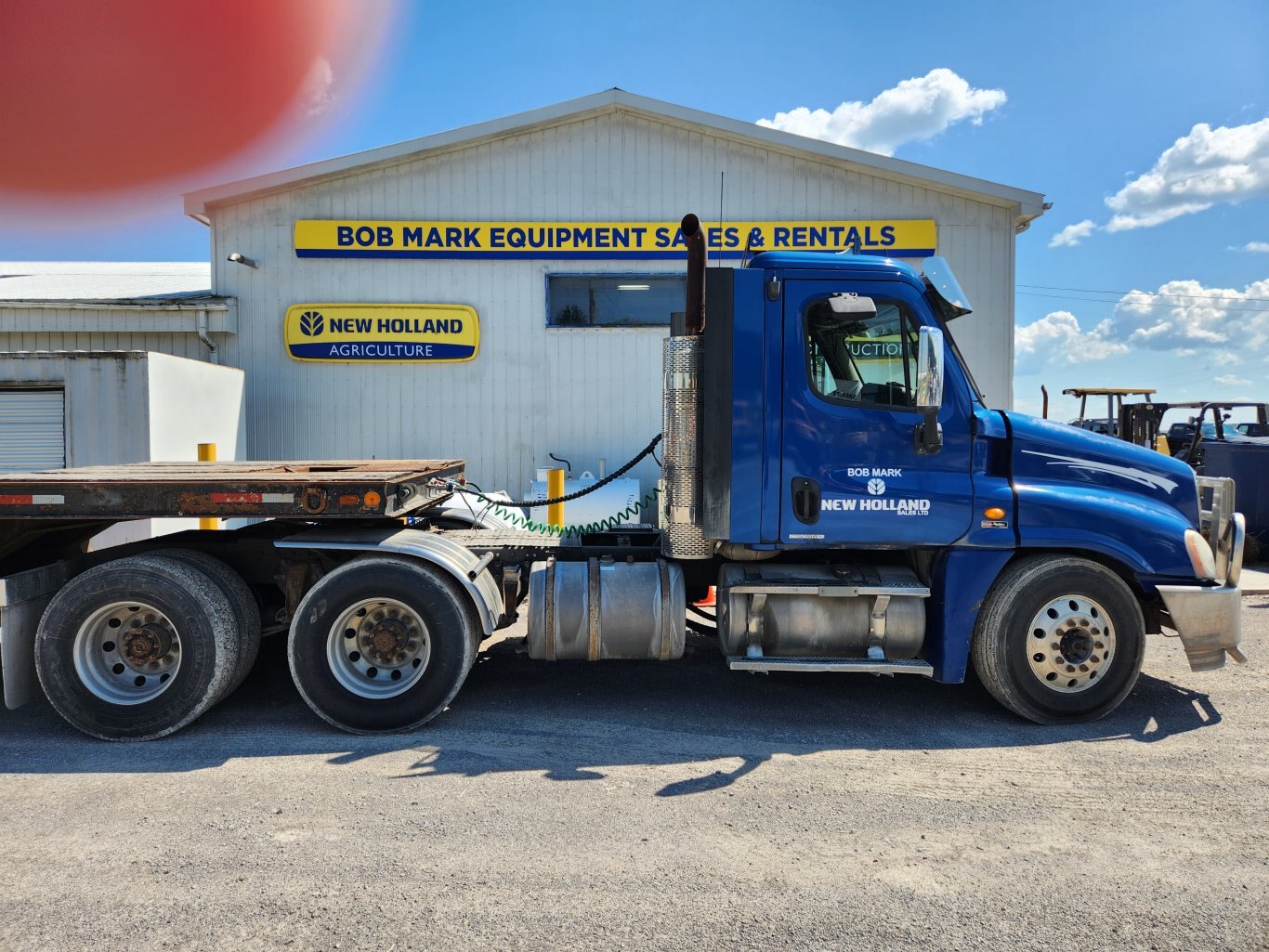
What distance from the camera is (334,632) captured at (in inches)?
181

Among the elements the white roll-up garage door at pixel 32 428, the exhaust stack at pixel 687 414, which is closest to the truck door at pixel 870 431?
the exhaust stack at pixel 687 414

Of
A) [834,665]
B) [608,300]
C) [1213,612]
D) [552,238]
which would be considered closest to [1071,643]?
[1213,612]

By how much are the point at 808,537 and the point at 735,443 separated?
755 mm

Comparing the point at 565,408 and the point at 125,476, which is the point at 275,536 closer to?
the point at 125,476

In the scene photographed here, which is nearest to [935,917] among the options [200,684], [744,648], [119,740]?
[744,648]

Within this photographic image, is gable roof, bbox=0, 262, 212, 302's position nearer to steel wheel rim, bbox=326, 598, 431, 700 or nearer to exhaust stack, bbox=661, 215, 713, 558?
steel wheel rim, bbox=326, 598, 431, 700

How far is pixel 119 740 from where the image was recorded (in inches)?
177

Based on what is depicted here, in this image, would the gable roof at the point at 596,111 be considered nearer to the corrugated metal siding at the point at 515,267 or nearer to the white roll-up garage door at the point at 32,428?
the corrugated metal siding at the point at 515,267

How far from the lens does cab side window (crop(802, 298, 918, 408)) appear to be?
4715 millimetres

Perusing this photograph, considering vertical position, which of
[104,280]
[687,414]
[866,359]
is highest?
[104,280]

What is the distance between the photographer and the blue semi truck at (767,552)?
4484mm

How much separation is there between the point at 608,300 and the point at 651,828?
9321 mm

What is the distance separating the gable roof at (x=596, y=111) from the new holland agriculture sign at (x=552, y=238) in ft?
2.26

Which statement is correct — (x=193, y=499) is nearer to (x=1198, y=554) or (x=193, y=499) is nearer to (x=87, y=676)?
(x=87, y=676)
